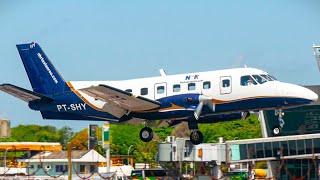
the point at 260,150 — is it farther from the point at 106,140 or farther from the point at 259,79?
the point at 259,79

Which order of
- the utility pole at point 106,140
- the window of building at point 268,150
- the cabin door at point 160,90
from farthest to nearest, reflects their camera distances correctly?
the window of building at point 268,150 → the utility pole at point 106,140 → the cabin door at point 160,90

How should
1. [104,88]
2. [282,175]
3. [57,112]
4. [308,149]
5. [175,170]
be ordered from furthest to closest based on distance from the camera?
[282,175], [308,149], [175,170], [57,112], [104,88]

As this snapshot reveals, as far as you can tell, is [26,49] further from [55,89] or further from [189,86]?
[189,86]

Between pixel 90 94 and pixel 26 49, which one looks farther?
pixel 26 49

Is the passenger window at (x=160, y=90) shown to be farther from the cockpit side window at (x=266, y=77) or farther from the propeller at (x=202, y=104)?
the cockpit side window at (x=266, y=77)

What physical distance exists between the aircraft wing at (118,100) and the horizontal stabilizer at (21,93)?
3991 millimetres

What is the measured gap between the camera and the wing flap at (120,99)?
4569 cm

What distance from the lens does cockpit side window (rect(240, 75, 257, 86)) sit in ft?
150

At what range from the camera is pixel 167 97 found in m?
46.9

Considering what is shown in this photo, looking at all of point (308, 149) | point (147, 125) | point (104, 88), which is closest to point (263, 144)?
point (308, 149)

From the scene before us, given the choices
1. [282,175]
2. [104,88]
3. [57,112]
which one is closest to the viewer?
[104,88]

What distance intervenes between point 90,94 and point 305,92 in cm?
1177

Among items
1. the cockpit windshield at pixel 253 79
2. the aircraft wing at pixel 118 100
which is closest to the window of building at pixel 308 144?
the cockpit windshield at pixel 253 79

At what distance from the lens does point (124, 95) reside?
152 ft
